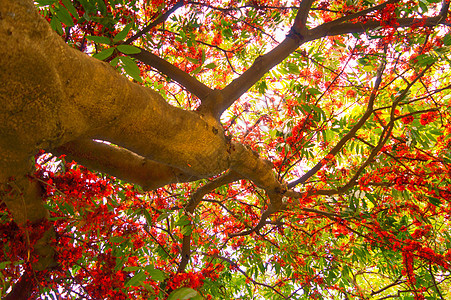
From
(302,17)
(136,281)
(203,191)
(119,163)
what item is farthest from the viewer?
(203,191)

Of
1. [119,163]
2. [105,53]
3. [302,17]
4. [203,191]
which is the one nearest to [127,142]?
[105,53]

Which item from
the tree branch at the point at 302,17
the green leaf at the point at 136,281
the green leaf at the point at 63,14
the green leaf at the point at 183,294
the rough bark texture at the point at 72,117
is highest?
the tree branch at the point at 302,17

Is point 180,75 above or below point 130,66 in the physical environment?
above

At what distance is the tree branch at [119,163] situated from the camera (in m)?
1.82

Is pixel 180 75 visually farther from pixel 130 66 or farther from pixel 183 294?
pixel 183 294

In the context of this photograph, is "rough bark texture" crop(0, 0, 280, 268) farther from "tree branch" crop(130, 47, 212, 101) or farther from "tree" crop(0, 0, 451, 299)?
"tree branch" crop(130, 47, 212, 101)

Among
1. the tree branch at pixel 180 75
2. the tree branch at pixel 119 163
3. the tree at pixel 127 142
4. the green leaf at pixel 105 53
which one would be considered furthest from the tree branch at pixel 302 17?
the green leaf at pixel 105 53

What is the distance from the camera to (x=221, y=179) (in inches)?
115

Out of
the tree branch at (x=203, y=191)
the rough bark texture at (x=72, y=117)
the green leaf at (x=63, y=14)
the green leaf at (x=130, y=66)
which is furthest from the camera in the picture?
the tree branch at (x=203, y=191)

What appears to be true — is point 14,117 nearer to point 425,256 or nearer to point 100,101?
point 100,101

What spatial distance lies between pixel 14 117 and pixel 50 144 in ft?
0.68

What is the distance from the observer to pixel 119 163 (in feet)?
6.51

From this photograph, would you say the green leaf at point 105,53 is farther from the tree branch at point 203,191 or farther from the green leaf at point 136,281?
the tree branch at point 203,191

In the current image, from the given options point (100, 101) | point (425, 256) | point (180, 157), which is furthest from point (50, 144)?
point (425, 256)
